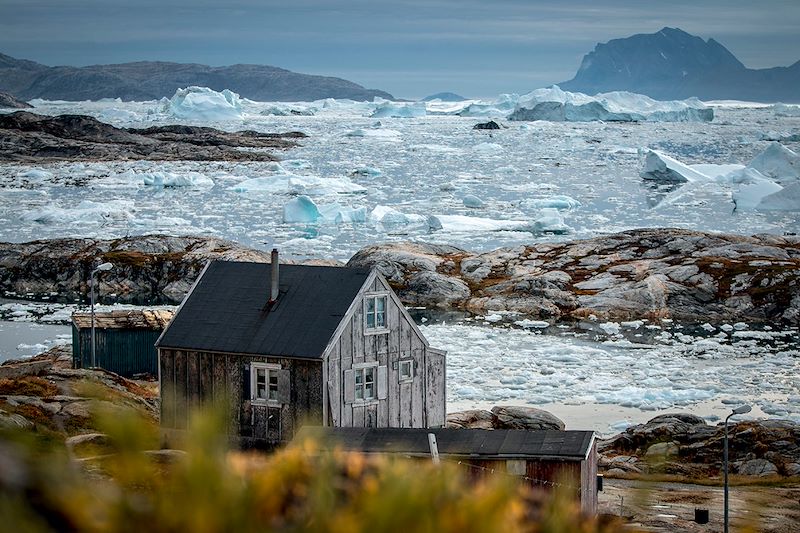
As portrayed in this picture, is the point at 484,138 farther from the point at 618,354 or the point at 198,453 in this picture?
the point at 198,453

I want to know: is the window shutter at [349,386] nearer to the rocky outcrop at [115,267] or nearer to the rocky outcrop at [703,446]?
the rocky outcrop at [703,446]

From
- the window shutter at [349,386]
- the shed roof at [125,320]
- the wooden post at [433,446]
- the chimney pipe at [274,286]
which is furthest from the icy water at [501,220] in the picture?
the wooden post at [433,446]

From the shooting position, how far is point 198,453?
2.35m

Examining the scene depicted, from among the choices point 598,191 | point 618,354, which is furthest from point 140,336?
point 598,191

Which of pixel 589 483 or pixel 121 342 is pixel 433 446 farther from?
pixel 121 342

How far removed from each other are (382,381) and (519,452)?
20.6ft

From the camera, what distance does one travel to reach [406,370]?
86.8 feet

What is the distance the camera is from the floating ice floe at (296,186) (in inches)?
3826

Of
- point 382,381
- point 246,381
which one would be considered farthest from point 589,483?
point 246,381

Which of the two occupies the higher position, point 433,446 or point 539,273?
point 539,273

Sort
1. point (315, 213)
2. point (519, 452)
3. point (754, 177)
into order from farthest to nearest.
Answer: point (754, 177), point (315, 213), point (519, 452)

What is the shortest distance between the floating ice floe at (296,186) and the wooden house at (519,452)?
76513 millimetres

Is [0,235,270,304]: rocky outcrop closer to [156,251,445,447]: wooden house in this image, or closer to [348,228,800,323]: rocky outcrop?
[348,228,800,323]: rocky outcrop

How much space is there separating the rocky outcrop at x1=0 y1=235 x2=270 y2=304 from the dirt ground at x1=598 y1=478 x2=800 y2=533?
33.4m
